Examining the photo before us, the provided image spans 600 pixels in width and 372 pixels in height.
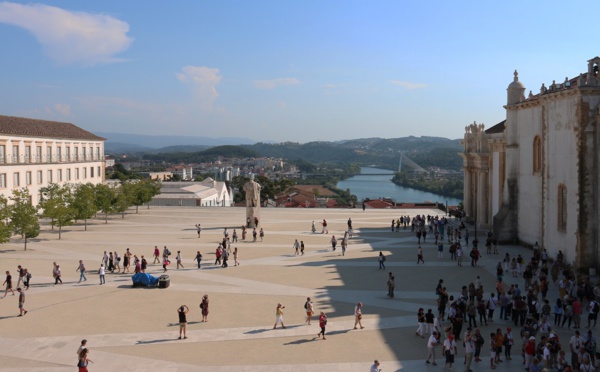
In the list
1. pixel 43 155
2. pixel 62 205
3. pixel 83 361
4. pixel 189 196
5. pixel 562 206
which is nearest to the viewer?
pixel 83 361

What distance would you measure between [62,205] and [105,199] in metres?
6.81

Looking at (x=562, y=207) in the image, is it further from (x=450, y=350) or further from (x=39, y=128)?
(x=39, y=128)

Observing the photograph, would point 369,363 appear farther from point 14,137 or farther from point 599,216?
point 14,137

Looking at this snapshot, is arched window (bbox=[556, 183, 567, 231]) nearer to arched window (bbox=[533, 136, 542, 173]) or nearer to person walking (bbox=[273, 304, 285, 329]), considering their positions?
arched window (bbox=[533, 136, 542, 173])

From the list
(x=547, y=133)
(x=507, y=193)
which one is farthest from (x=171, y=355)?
(x=507, y=193)

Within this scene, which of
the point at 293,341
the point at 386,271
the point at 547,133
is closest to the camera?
the point at 293,341

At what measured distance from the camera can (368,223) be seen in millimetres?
48438

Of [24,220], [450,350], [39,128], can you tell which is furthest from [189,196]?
[450,350]

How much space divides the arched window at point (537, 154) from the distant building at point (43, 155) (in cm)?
4176

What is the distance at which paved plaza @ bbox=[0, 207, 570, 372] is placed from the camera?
16.0 m

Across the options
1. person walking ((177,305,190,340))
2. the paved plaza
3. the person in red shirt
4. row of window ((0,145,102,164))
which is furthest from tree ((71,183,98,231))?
the person in red shirt

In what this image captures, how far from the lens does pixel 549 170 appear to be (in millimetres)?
30031

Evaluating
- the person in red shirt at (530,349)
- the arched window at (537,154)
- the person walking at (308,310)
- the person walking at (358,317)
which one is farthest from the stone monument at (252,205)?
the person in red shirt at (530,349)

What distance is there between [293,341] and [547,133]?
20138 millimetres
